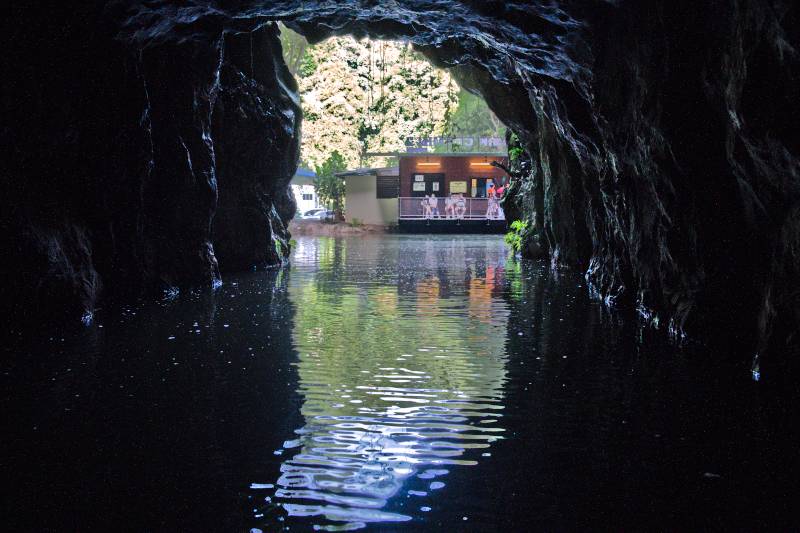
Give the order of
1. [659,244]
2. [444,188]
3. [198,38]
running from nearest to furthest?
[659,244] < [198,38] < [444,188]

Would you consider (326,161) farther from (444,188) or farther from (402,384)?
(402,384)

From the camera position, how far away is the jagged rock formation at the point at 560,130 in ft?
Result: 20.2

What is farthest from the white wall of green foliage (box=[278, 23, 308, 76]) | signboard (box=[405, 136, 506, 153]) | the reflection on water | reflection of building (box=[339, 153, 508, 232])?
the reflection on water

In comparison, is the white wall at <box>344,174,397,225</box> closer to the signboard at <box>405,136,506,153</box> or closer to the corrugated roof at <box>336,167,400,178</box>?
the corrugated roof at <box>336,167,400,178</box>

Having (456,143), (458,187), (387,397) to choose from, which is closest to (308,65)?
(458,187)

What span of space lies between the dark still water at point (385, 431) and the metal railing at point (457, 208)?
105 ft

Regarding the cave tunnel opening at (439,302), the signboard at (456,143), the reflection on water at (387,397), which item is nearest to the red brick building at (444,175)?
the signboard at (456,143)

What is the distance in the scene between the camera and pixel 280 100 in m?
21.2

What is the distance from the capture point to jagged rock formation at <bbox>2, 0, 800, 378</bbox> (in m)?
6.16

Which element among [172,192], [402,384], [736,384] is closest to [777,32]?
[736,384]

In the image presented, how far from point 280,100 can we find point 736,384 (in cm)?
1706

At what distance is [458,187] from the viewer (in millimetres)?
43906

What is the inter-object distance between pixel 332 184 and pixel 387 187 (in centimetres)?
505

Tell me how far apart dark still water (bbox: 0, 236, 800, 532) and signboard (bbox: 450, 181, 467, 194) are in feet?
113
